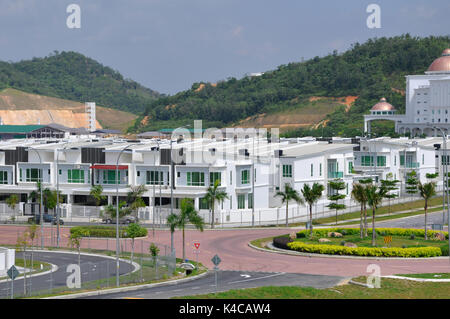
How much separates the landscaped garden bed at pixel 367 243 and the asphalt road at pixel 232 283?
8.45 m

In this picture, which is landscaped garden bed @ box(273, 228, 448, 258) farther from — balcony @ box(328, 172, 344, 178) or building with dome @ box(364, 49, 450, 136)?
building with dome @ box(364, 49, 450, 136)

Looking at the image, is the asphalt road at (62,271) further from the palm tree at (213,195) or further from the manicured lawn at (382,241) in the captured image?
the palm tree at (213,195)

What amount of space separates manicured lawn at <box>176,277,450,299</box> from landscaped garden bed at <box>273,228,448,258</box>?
11.1m

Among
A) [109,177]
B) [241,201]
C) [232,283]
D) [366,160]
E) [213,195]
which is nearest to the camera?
[232,283]

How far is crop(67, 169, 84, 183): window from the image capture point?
8438cm

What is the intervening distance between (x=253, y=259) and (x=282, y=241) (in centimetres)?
565

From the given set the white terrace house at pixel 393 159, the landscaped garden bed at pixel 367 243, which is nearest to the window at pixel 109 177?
the landscaped garden bed at pixel 367 243

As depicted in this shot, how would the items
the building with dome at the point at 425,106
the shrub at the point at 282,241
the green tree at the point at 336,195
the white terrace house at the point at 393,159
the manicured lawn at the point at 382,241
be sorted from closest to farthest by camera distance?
the manicured lawn at the point at 382,241, the shrub at the point at 282,241, the green tree at the point at 336,195, the white terrace house at the point at 393,159, the building with dome at the point at 425,106

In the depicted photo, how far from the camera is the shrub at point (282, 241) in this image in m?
58.3

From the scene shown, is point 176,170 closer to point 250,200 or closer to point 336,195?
point 250,200

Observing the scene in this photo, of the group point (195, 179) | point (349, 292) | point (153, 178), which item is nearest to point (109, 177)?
point (153, 178)

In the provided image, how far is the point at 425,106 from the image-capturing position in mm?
169625

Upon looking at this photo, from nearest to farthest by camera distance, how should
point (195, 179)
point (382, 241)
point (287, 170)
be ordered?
point (382, 241) < point (195, 179) < point (287, 170)

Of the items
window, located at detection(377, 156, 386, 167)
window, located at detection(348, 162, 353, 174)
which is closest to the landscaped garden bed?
window, located at detection(348, 162, 353, 174)
